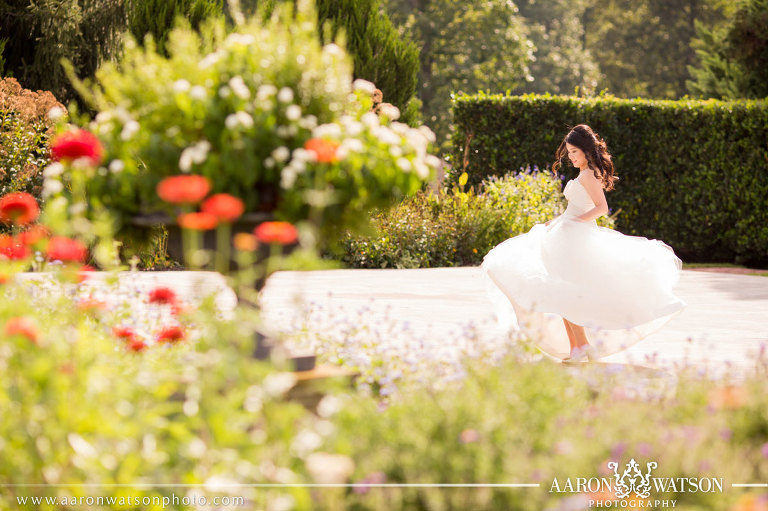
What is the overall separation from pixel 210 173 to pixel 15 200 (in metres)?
0.82

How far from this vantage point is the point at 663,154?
16.7 meters

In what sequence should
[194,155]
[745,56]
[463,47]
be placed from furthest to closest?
[463,47], [745,56], [194,155]

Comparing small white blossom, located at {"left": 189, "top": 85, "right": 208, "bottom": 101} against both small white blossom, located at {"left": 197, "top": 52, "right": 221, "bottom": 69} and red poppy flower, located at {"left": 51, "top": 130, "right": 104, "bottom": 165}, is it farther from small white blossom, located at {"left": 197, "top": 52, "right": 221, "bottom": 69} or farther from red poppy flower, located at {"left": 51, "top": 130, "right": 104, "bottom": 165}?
red poppy flower, located at {"left": 51, "top": 130, "right": 104, "bottom": 165}

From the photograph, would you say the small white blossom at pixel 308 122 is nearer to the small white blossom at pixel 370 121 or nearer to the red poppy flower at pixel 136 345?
the small white blossom at pixel 370 121

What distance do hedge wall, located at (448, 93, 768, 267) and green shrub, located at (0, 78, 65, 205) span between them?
7.29 metres

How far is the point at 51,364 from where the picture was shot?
2.99 meters

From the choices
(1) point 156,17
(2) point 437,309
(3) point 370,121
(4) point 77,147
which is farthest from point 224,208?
(1) point 156,17

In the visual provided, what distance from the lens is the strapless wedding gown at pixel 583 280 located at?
19.8 feet

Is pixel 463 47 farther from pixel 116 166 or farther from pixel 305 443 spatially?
pixel 305 443

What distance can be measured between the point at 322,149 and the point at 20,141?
10988 mm

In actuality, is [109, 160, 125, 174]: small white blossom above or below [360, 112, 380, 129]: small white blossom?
below

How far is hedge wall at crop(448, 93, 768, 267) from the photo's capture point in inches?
630

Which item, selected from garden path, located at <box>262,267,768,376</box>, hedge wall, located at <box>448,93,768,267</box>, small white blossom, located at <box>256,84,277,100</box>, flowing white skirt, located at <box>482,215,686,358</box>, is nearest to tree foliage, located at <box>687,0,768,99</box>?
hedge wall, located at <box>448,93,768,267</box>

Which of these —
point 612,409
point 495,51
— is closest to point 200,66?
point 612,409
